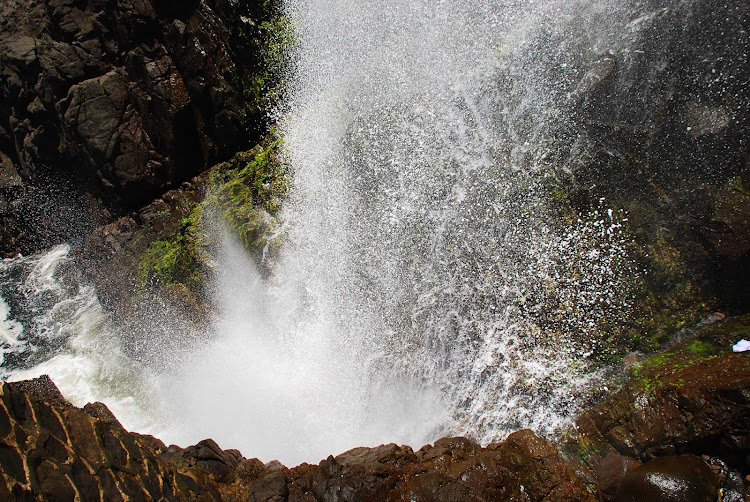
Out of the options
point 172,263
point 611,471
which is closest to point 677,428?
point 611,471

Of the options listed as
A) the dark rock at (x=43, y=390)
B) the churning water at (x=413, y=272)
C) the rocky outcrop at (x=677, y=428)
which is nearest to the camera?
the rocky outcrop at (x=677, y=428)

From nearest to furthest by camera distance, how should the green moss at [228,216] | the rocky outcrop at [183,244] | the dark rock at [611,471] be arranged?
the dark rock at [611,471], the green moss at [228,216], the rocky outcrop at [183,244]

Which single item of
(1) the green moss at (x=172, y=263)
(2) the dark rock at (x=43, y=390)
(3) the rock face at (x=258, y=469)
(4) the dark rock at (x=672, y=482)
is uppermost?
(1) the green moss at (x=172, y=263)

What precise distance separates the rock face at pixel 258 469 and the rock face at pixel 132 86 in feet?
17.2

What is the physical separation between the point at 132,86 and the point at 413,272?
22.8 feet

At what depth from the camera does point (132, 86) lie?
882 centimetres

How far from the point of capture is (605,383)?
6.19m

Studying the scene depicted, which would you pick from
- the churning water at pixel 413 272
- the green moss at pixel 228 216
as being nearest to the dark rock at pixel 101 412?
the churning water at pixel 413 272

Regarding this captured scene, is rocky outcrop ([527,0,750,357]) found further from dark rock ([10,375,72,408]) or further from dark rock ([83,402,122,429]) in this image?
dark rock ([10,375,72,408])

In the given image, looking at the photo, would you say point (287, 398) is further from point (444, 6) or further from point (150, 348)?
point (444, 6)

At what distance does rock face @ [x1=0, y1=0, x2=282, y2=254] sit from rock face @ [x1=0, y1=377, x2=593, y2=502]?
5233 millimetres

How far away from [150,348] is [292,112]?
19.2ft

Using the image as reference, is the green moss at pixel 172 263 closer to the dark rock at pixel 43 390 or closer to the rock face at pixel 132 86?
the rock face at pixel 132 86

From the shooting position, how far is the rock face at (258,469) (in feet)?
10.1
